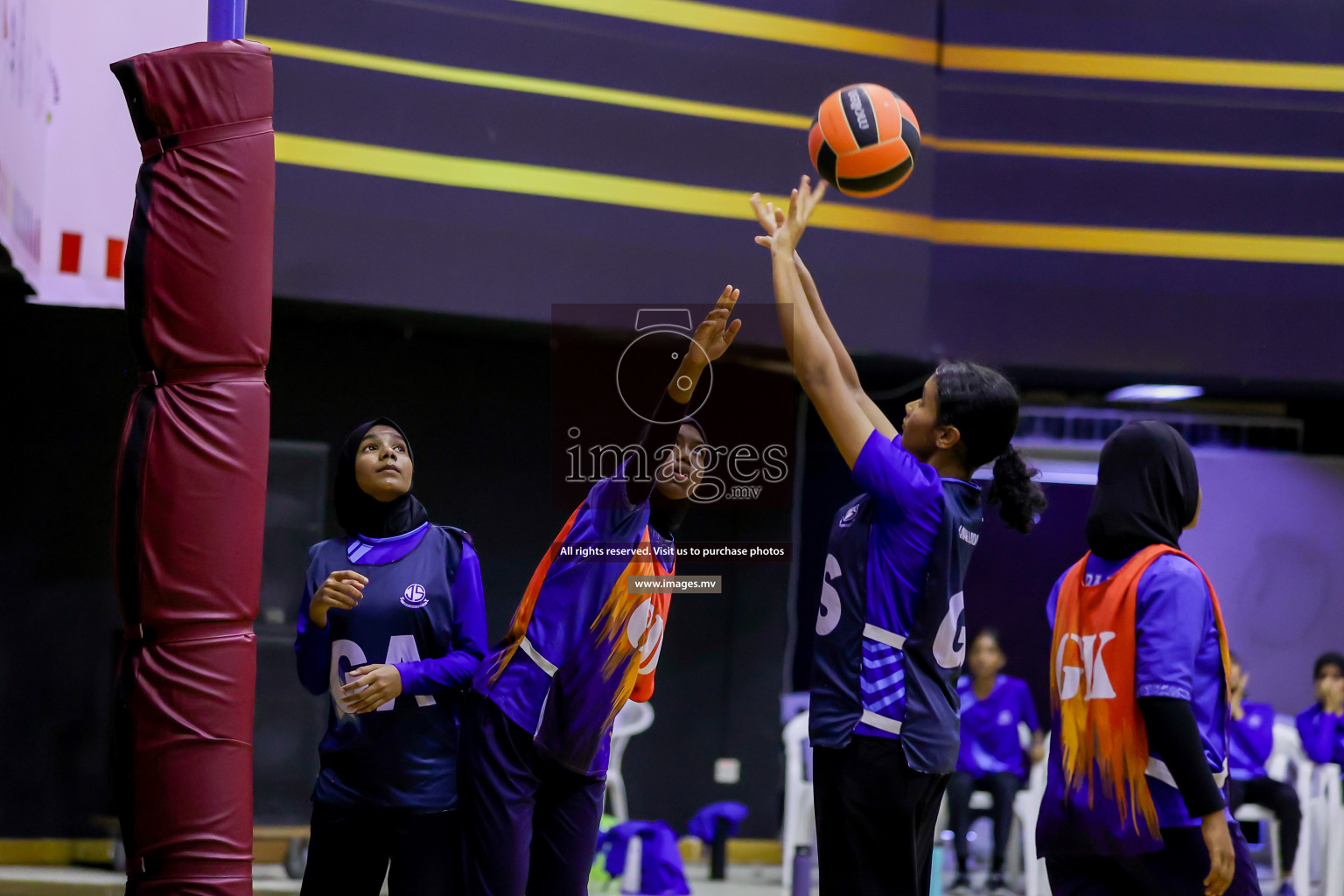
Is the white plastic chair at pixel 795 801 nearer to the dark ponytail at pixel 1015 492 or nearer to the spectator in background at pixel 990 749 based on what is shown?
the spectator in background at pixel 990 749

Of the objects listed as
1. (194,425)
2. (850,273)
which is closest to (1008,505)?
(194,425)

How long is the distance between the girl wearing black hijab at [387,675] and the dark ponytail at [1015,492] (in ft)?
5.10

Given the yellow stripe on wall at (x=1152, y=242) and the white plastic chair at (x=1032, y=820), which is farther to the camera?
the yellow stripe on wall at (x=1152, y=242)

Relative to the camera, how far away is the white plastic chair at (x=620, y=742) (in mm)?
8258

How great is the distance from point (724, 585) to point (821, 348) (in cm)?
630

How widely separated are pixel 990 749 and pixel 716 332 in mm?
6020

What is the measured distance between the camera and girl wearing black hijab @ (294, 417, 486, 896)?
3631 millimetres

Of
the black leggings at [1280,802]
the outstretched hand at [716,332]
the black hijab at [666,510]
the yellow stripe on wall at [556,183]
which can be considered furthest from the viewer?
the black leggings at [1280,802]

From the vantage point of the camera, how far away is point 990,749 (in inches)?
341

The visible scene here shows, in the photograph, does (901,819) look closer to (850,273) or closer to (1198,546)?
(850,273)

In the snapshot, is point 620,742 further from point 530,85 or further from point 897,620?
point 897,620

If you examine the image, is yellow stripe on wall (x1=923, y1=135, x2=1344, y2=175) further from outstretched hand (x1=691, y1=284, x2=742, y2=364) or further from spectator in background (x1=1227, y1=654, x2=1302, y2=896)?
outstretched hand (x1=691, y1=284, x2=742, y2=364)

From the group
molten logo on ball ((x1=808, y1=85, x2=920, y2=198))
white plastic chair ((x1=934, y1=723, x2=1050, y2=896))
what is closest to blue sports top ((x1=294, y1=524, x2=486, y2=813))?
molten logo on ball ((x1=808, y1=85, x2=920, y2=198))

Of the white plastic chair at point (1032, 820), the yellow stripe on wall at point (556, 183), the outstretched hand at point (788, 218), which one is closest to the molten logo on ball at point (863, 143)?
the outstretched hand at point (788, 218)
